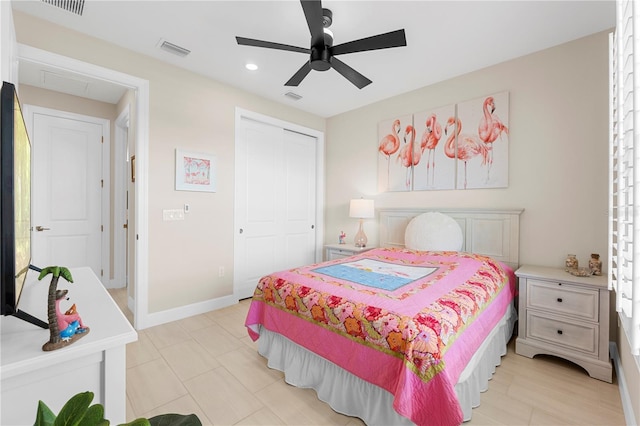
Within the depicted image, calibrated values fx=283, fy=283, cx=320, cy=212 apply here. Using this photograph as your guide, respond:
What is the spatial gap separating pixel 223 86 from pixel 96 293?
2.75m

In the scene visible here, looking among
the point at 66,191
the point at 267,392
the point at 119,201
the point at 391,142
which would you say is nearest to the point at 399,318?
the point at 267,392

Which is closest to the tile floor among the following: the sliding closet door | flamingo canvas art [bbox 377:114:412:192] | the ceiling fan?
the sliding closet door

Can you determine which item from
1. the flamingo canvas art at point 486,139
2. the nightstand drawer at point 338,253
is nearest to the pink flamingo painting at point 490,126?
the flamingo canvas art at point 486,139

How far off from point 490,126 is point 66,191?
514 centimetres

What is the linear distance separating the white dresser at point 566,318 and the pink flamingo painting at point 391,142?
2002 mm

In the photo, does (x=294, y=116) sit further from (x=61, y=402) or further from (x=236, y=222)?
(x=61, y=402)

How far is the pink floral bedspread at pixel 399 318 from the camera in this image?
1281mm

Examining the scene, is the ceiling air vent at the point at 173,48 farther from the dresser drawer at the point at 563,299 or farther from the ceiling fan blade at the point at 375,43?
the dresser drawer at the point at 563,299

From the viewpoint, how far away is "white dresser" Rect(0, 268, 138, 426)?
0.78 metres

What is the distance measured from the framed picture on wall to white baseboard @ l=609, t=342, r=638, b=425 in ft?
12.1

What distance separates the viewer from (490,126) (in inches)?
116

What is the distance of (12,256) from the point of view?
0.85 metres

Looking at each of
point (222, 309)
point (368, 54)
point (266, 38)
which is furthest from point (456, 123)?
point (222, 309)

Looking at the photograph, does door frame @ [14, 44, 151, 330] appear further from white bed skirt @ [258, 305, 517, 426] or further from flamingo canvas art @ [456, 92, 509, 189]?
flamingo canvas art @ [456, 92, 509, 189]
